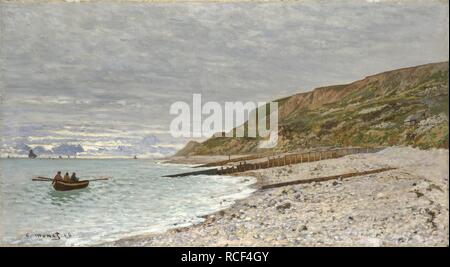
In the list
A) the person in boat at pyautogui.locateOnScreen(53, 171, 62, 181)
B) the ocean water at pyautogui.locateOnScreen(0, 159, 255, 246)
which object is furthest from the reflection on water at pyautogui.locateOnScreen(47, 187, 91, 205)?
the person in boat at pyautogui.locateOnScreen(53, 171, 62, 181)

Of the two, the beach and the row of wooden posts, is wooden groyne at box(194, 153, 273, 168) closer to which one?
the row of wooden posts

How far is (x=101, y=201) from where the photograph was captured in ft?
27.6

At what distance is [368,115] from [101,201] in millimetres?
4921

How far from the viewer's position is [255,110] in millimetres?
8477

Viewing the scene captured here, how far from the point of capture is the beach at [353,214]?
7.95m

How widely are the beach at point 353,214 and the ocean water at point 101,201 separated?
249 millimetres

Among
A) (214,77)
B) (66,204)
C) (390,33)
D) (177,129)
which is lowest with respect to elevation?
(66,204)

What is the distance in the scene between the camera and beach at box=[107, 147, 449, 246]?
795 centimetres

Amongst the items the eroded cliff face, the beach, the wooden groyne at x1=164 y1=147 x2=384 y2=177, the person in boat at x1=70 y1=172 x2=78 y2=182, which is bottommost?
the beach

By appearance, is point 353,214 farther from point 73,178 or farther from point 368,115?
point 73,178

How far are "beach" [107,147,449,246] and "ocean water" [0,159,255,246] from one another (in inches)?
9.8
